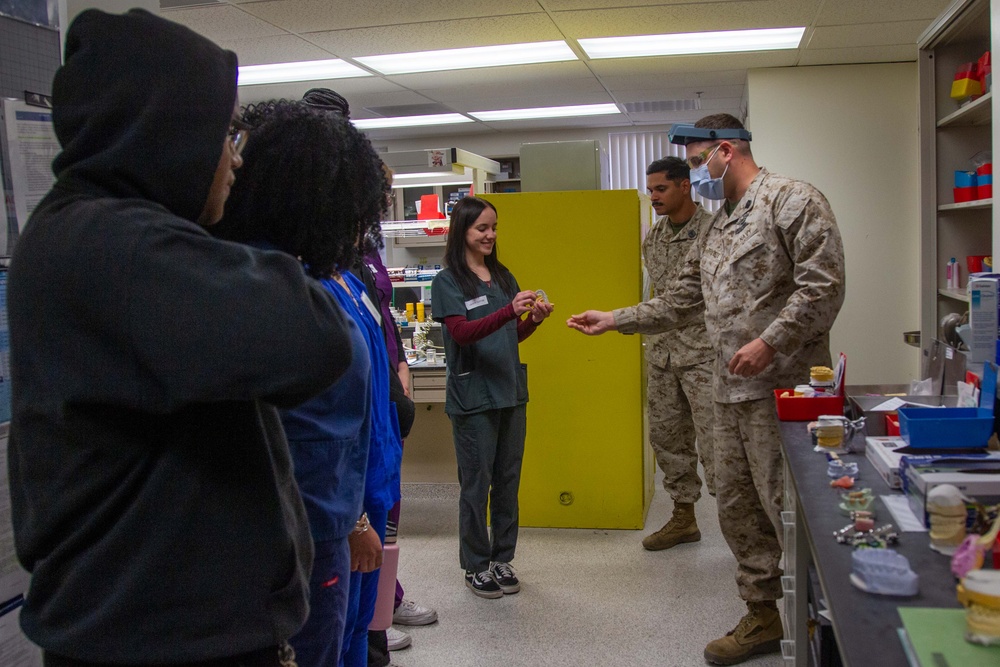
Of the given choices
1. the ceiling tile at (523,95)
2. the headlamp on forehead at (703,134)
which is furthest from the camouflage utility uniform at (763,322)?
the ceiling tile at (523,95)

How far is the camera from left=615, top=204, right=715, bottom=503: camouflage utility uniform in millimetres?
3584

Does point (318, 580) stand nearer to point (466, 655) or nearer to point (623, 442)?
point (466, 655)

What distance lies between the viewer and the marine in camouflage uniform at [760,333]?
7.63 feet

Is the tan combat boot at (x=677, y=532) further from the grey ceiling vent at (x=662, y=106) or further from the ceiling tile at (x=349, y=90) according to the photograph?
the grey ceiling vent at (x=662, y=106)

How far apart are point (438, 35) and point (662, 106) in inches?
132

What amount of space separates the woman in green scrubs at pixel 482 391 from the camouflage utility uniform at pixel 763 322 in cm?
78

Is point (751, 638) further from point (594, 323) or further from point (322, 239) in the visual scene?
point (322, 239)

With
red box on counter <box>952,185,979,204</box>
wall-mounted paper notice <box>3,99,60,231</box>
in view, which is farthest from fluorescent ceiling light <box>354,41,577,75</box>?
wall-mounted paper notice <box>3,99,60,231</box>

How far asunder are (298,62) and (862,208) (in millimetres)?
3787

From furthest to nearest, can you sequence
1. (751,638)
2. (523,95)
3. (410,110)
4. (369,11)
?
1. (410,110)
2. (523,95)
3. (369,11)
4. (751,638)

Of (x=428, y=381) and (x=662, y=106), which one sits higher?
(x=662, y=106)

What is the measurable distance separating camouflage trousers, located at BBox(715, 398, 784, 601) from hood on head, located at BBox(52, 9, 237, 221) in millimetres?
1927

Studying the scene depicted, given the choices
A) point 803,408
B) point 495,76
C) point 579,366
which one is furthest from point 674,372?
point 495,76

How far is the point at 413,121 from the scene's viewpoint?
297 inches
